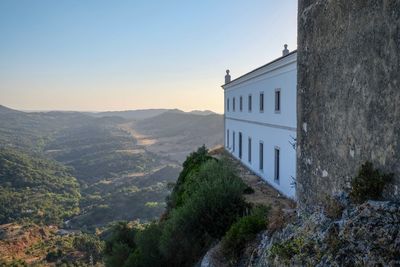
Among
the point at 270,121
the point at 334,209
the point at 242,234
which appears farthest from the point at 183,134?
the point at 334,209

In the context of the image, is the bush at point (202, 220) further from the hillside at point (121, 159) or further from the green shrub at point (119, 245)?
the hillside at point (121, 159)

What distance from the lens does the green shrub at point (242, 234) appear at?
320 inches

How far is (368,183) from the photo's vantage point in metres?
4.70

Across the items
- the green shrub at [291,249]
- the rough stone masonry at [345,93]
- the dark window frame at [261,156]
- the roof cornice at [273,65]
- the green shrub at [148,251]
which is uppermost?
the roof cornice at [273,65]

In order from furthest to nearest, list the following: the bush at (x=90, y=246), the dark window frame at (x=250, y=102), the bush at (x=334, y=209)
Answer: the bush at (x=90, y=246) < the dark window frame at (x=250, y=102) < the bush at (x=334, y=209)

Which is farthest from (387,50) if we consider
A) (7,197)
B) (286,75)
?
(7,197)

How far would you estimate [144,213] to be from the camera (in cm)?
7181

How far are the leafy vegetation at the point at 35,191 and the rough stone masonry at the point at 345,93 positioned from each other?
74.0m

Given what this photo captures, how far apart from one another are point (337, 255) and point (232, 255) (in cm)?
451

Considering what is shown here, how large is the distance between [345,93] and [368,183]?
5.06 ft

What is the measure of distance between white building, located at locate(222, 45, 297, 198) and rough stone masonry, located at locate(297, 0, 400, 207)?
4.38 metres

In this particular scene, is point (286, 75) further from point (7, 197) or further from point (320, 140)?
point (7, 197)

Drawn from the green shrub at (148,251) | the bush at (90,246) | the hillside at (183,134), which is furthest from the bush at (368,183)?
the hillside at (183,134)

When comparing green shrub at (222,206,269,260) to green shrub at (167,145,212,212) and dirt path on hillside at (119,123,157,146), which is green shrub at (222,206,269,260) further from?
dirt path on hillside at (119,123,157,146)
